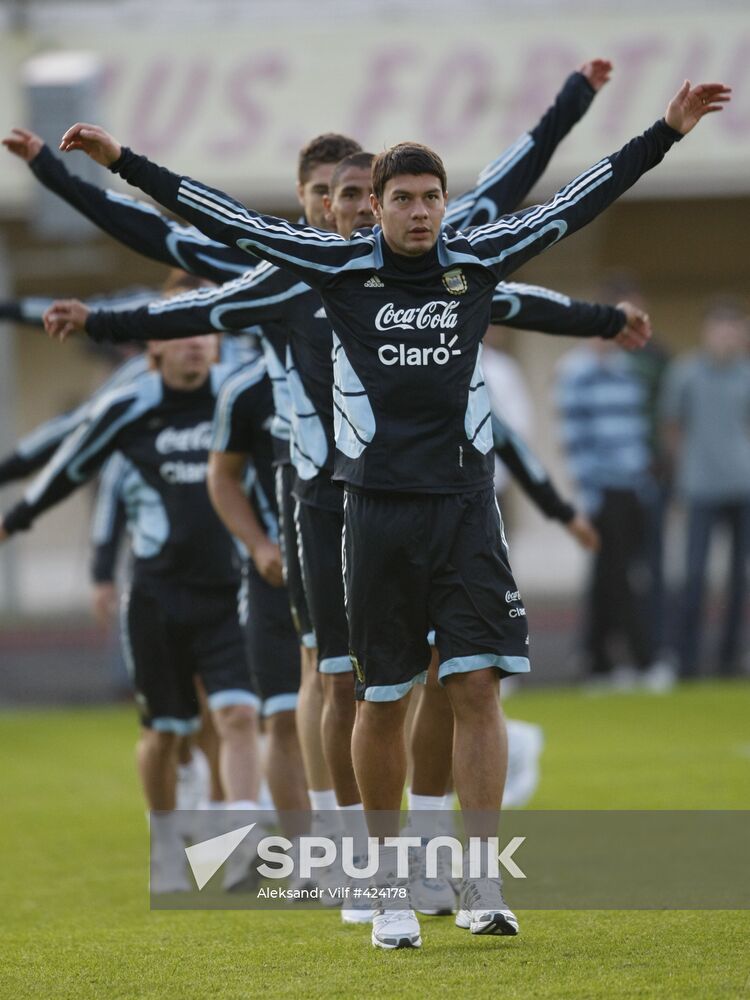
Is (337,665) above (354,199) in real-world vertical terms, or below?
below

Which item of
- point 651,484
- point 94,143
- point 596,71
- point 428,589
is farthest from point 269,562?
point 651,484

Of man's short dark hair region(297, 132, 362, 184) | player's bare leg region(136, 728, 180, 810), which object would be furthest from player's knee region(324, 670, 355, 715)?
man's short dark hair region(297, 132, 362, 184)

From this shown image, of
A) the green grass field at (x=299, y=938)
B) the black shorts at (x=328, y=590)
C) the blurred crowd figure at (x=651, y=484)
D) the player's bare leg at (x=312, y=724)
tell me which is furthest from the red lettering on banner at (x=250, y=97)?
the black shorts at (x=328, y=590)

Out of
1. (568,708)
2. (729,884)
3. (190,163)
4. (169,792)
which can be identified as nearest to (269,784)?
(169,792)

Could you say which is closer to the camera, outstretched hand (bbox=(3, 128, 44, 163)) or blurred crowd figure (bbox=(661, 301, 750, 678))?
outstretched hand (bbox=(3, 128, 44, 163))

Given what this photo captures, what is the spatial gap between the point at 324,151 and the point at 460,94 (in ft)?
37.4

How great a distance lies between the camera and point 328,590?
19.5ft

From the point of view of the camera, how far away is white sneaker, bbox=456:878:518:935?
16.7ft

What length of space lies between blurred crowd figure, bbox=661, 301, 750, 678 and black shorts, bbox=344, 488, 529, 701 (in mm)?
8275

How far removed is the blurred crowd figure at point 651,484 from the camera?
42.1 feet

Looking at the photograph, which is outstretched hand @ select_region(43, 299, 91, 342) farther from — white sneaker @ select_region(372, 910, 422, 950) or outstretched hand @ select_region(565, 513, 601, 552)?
outstretched hand @ select_region(565, 513, 601, 552)

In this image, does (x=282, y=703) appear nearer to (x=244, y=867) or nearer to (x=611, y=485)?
(x=244, y=867)

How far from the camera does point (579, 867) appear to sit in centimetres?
663

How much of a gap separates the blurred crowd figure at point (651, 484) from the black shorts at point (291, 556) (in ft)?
21.6
